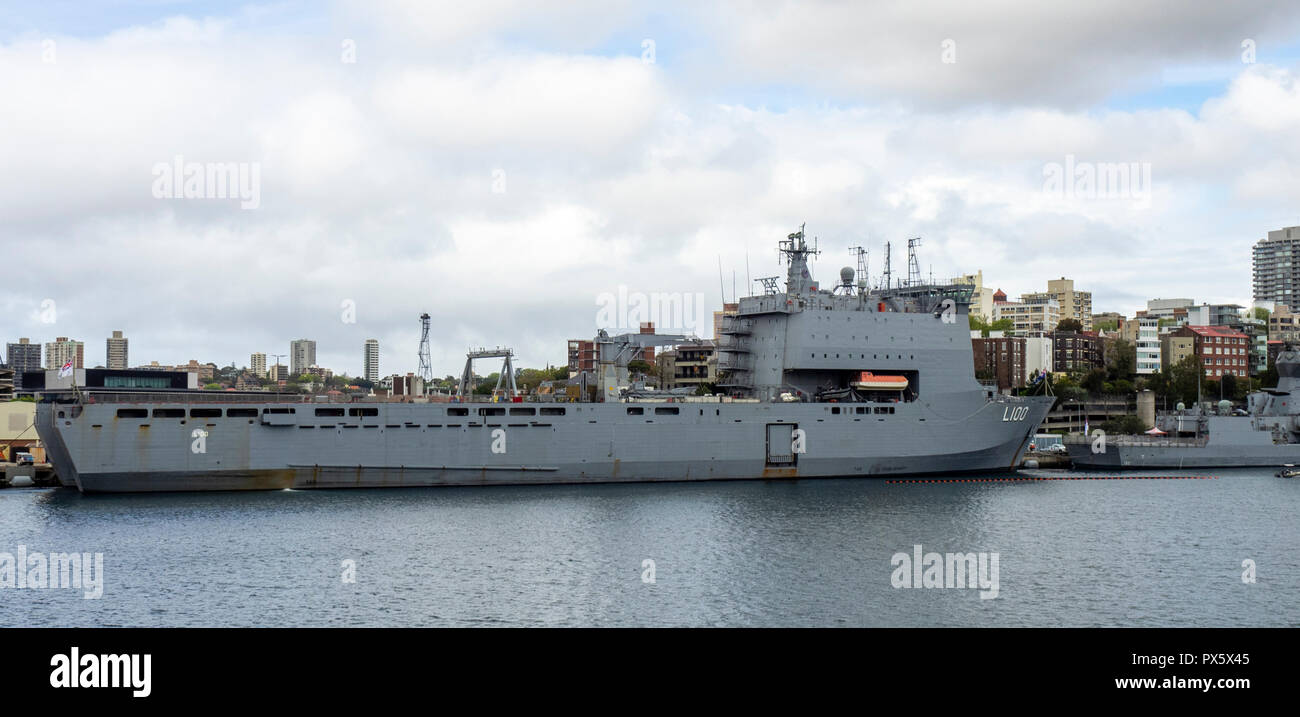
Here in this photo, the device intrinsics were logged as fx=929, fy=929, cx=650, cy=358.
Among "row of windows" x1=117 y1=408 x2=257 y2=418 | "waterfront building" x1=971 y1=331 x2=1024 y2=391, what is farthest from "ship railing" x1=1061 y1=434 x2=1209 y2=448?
"row of windows" x1=117 y1=408 x2=257 y2=418

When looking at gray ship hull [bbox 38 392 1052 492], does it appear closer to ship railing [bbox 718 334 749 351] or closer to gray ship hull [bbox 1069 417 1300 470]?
ship railing [bbox 718 334 749 351]

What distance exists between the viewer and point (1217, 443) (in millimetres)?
51156

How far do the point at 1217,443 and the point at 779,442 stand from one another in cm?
2803

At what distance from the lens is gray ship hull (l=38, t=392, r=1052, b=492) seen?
3419 cm

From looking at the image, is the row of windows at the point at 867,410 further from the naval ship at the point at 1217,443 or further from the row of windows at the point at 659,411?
the naval ship at the point at 1217,443

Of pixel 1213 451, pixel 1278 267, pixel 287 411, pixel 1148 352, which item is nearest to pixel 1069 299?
pixel 1148 352

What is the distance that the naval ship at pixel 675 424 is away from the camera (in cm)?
3459

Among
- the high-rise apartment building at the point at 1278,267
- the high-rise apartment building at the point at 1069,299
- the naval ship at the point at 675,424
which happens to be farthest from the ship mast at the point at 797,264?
the high-rise apartment building at the point at 1278,267

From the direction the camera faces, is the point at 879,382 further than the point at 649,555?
Yes

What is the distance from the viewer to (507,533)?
1059 inches

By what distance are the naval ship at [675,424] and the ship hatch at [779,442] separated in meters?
0.07

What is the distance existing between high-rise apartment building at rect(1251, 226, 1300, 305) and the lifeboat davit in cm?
14395

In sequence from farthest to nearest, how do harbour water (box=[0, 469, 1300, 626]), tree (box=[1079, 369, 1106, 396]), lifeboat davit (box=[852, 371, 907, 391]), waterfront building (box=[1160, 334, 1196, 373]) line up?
waterfront building (box=[1160, 334, 1196, 373]) → tree (box=[1079, 369, 1106, 396]) → lifeboat davit (box=[852, 371, 907, 391]) → harbour water (box=[0, 469, 1300, 626])

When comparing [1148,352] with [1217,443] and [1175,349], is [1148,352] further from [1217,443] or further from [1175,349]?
[1217,443]
